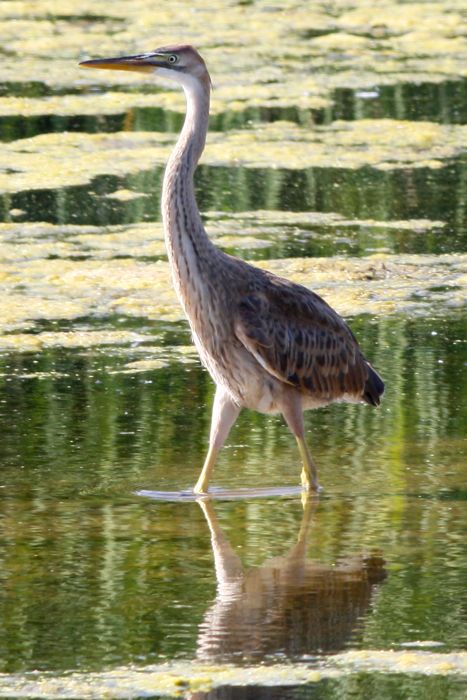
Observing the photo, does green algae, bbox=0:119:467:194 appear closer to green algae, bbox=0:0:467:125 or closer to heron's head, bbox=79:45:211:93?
green algae, bbox=0:0:467:125

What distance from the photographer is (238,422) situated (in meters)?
8.56

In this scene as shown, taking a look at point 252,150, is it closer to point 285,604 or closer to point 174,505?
point 174,505

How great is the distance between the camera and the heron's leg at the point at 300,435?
7.44 meters

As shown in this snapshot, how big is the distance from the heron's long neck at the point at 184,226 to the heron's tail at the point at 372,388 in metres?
1.04

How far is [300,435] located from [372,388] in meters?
0.71

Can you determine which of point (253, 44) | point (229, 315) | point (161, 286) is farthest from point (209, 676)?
point (253, 44)

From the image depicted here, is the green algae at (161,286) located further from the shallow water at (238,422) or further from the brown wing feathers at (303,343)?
the brown wing feathers at (303,343)

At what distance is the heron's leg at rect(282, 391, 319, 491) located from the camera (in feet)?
24.4

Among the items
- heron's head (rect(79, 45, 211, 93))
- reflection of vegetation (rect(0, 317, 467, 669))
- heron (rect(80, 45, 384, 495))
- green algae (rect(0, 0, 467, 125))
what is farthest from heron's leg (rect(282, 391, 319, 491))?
green algae (rect(0, 0, 467, 125))

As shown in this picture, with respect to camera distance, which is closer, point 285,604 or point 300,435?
point 285,604

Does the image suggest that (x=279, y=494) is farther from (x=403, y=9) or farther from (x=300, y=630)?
(x=403, y=9)

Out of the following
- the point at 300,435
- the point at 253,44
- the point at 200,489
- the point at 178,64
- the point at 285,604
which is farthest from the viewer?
the point at 253,44

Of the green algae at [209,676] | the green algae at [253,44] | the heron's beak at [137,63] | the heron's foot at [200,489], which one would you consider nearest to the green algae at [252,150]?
the green algae at [253,44]

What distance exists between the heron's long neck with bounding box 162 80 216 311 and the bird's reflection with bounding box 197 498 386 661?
3.58 feet
